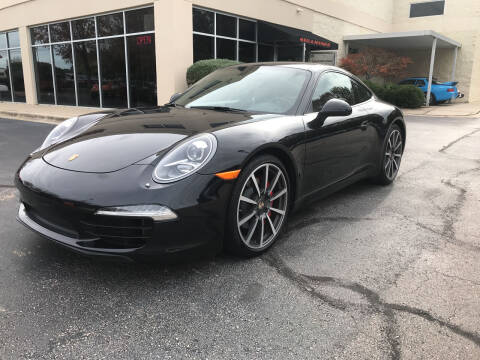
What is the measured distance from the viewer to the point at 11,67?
61.7 ft

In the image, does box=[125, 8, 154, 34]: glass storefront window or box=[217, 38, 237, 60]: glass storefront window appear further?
box=[217, 38, 237, 60]: glass storefront window

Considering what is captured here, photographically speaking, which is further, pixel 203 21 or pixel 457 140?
pixel 203 21

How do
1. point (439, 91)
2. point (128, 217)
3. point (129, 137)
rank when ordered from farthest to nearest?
point (439, 91) < point (129, 137) < point (128, 217)

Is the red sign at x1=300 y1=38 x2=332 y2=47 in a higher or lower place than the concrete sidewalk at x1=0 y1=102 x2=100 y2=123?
higher

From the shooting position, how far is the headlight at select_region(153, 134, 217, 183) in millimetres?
2449

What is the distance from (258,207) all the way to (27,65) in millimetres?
18004

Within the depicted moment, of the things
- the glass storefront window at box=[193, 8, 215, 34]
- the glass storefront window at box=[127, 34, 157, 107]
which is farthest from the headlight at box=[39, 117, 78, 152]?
the glass storefront window at box=[193, 8, 215, 34]

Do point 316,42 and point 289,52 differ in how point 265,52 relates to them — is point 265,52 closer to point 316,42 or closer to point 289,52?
point 289,52

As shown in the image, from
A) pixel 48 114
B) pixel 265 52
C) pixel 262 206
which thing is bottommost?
pixel 48 114

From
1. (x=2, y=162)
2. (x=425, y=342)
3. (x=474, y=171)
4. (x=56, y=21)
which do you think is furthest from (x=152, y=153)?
(x=56, y=21)

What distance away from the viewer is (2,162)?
20.0ft

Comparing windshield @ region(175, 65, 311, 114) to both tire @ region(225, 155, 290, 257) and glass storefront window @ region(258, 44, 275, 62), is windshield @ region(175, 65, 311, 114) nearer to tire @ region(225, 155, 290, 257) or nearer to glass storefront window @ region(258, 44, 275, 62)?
tire @ region(225, 155, 290, 257)

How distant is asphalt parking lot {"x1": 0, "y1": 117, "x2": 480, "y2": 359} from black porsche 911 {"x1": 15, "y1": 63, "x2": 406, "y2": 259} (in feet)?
0.96

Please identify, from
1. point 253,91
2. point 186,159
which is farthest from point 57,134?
point 253,91
